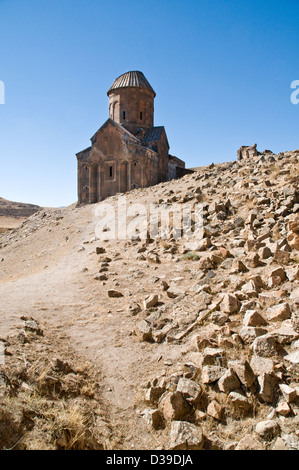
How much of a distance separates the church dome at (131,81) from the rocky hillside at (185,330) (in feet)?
56.8

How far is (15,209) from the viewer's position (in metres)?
48.7

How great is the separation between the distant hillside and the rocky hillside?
136 ft

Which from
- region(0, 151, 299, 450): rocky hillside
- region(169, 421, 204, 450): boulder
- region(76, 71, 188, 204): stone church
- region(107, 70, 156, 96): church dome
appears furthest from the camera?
region(107, 70, 156, 96): church dome

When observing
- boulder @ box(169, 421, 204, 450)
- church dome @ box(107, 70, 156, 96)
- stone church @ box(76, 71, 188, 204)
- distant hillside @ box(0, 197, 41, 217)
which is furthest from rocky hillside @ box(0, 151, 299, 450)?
distant hillside @ box(0, 197, 41, 217)

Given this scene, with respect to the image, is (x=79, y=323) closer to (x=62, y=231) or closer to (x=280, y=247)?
(x=280, y=247)

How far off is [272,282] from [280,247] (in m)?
1.43

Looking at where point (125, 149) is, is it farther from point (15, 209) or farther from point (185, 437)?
point (15, 209)

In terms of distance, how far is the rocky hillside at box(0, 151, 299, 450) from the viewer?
318cm

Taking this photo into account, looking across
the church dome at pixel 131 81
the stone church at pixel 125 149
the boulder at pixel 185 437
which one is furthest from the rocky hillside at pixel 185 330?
the church dome at pixel 131 81

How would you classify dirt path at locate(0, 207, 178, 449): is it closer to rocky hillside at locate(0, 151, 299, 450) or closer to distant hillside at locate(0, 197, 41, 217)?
rocky hillside at locate(0, 151, 299, 450)

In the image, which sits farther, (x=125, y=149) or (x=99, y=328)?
(x=125, y=149)

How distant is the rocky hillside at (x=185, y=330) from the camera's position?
318 centimetres

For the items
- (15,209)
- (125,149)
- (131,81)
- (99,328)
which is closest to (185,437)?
(99,328)

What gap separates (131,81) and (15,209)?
107ft
